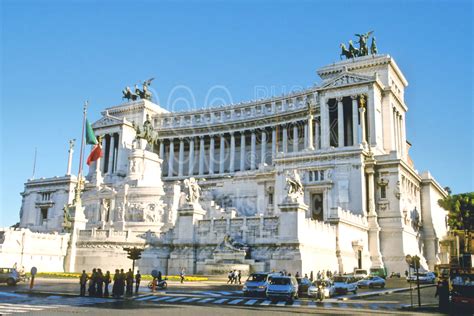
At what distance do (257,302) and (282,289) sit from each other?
5.41ft

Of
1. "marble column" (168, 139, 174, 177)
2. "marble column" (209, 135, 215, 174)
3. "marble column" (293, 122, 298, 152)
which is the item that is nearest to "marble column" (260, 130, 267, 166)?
"marble column" (293, 122, 298, 152)

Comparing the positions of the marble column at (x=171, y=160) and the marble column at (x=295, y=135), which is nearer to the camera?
the marble column at (x=295, y=135)

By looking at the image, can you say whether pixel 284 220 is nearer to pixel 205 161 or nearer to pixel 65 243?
pixel 65 243

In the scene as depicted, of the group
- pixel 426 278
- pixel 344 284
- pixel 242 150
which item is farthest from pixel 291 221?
pixel 242 150

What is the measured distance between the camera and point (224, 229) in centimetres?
4534

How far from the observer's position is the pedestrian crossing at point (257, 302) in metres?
25.0

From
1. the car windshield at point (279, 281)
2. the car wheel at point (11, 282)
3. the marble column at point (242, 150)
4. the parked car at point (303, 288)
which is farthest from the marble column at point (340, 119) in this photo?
the car wheel at point (11, 282)

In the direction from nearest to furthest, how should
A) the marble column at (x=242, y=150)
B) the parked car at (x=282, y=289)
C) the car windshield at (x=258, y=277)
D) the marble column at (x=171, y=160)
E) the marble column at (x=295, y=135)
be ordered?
the parked car at (x=282, y=289) < the car windshield at (x=258, y=277) < the marble column at (x=295, y=135) < the marble column at (x=242, y=150) < the marble column at (x=171, y=160)

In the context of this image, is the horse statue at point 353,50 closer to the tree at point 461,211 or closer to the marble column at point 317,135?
the marble column at point 317,135

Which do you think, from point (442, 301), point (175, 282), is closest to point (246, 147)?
point (175, 282)

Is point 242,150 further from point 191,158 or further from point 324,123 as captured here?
point 324,123

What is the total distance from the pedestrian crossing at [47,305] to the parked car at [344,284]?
1425 centimetres

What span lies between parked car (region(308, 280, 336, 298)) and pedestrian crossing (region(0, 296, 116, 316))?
37.0 ft

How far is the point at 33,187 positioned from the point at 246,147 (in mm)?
41712
